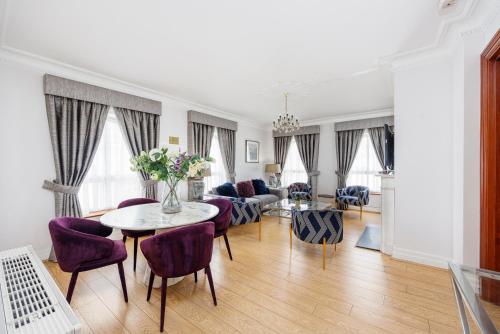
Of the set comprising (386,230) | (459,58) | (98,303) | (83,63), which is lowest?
(98,303)

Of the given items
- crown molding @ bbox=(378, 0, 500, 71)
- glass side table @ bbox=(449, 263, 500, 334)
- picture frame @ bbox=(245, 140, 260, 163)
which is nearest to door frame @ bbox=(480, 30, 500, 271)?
crown molding @ bbox=(378, 0, 500, 71)

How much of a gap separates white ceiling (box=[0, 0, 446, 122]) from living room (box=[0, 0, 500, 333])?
0.07 ft

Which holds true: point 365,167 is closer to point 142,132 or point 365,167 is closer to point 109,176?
point 142,132

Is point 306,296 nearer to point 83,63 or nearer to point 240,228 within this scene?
point 240,228

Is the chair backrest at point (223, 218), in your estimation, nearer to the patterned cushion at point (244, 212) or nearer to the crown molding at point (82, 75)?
the patterned cushion at point (244, 212)

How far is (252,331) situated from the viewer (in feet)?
5.18

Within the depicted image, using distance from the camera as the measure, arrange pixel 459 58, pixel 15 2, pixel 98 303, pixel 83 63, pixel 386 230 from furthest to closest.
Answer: pixel 386 230 < pixel 83 63 < pixel 459 58 < pixel 98 303 < pixel 15 2

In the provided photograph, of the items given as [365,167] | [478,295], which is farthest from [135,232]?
[365,167]

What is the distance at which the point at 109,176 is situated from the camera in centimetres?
342

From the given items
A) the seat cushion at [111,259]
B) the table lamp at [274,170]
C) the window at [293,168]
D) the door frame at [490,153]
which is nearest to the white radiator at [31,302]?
the seat cushion at [111,259]

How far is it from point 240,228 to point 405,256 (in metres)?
2.64

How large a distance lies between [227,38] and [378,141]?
4612 millimetres

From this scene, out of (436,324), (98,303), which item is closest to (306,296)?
(436,324)

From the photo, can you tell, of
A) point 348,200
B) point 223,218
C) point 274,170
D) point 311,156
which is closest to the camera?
point 223,218
